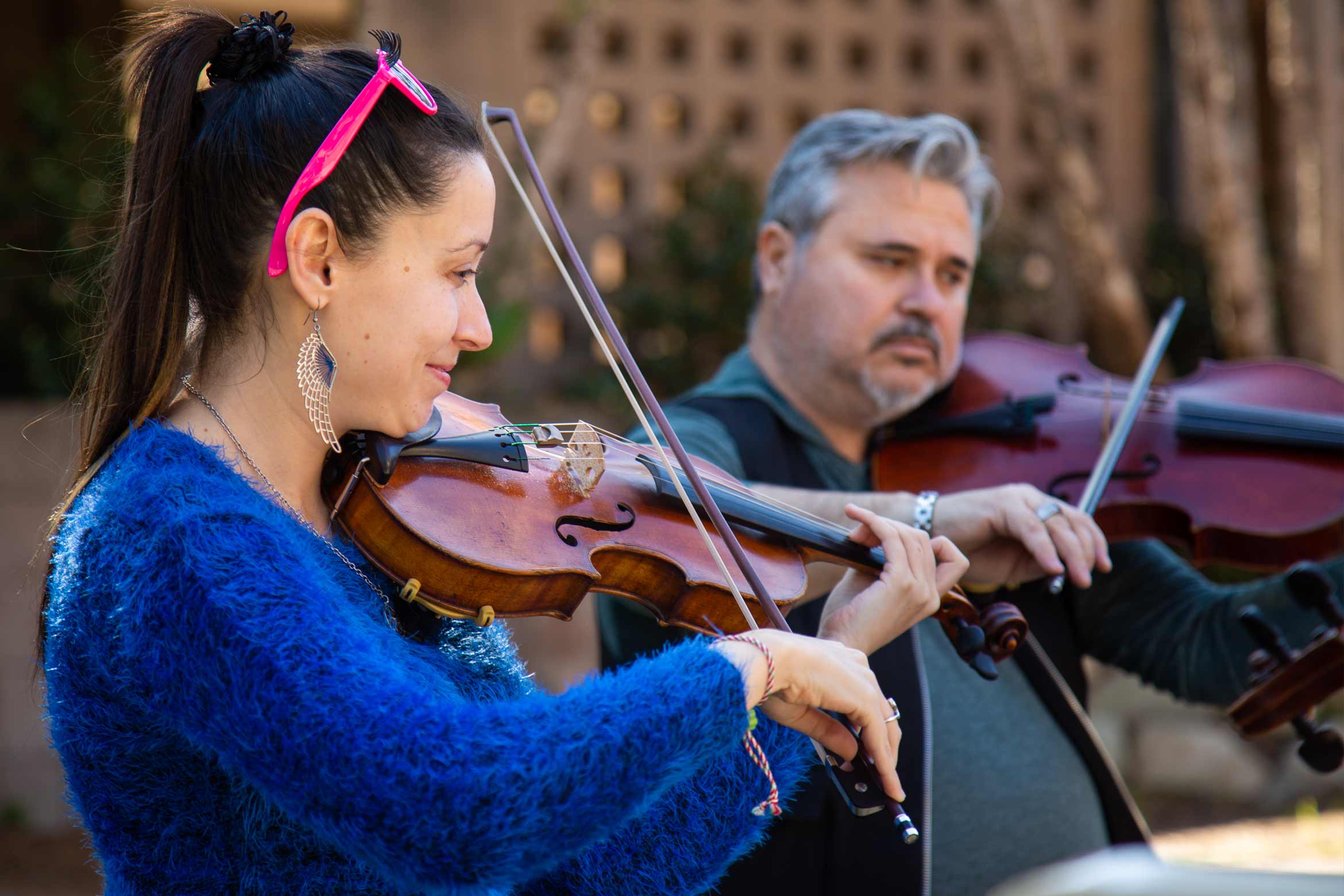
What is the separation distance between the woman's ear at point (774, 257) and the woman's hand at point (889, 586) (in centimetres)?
75

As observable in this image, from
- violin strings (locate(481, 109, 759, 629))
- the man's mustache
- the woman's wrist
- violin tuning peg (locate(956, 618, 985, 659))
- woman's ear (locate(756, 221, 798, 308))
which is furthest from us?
woman's ear (locate(756, 221, 798, 308))

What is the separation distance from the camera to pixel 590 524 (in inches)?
55.0

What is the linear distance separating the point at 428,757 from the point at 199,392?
492mm

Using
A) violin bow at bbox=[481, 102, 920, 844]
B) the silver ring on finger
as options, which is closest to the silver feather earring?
violin bow at bbox=[481, 102, 920, 844]

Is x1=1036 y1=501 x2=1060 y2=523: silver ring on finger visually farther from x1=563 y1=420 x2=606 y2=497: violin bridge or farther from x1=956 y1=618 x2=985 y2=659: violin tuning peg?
x1=563 y1=420 x2=606 y2=497: violin bridge

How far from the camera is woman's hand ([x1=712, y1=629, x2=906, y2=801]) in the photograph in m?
1.14

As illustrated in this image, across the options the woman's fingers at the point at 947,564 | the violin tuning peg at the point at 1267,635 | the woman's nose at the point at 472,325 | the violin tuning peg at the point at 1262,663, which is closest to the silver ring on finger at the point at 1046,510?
the woman's fingers at the point at 947,564

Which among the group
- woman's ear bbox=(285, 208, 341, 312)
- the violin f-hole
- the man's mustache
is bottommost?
the violin f-hole

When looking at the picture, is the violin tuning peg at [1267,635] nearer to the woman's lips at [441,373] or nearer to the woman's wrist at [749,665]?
the woman's wrist at [749,665]

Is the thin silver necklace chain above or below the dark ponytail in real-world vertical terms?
below

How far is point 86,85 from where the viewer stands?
5230mm

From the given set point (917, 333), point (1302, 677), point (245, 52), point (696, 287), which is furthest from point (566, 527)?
point (696, 287)

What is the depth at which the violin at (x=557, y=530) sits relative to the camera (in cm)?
125

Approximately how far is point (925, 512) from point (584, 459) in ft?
1.74
